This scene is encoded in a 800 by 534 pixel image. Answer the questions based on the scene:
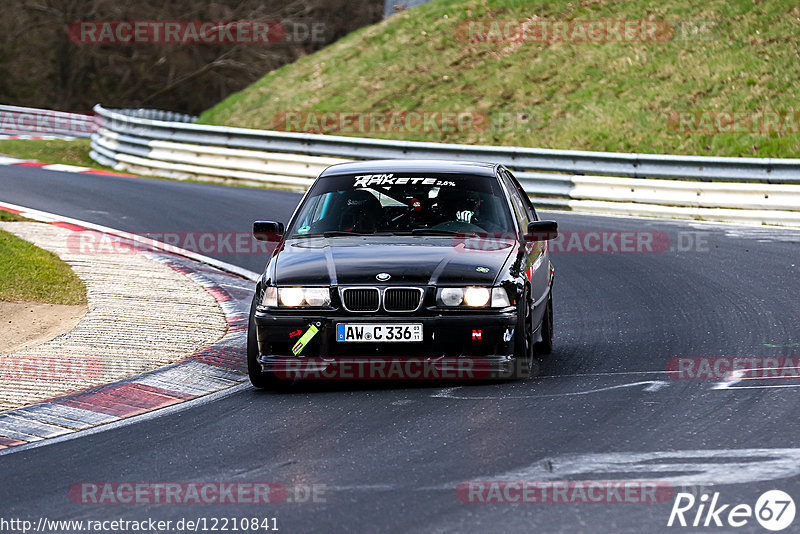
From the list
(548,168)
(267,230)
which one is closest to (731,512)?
(267,230)

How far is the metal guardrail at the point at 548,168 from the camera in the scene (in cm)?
1873

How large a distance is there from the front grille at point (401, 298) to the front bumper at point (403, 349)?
0.07 meters

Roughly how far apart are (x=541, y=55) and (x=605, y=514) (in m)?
25.5

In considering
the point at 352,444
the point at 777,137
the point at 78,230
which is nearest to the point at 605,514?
the point at 352,444

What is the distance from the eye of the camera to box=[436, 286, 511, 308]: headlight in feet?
25.7

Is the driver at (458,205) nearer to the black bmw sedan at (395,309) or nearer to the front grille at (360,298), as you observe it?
the black bmw sedan at (395,309)

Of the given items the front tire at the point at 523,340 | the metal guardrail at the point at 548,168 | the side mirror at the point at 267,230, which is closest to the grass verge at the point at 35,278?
the side mirror at the point at 267,230

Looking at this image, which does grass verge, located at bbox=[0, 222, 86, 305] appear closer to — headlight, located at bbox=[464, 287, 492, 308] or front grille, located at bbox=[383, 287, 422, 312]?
front grille, located at bbox=[383, 287, 422, 312]

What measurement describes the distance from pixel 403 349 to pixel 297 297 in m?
0.76

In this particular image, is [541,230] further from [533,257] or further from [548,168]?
[548,168]

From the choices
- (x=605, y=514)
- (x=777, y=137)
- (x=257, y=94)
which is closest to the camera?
(x=605, y=514)

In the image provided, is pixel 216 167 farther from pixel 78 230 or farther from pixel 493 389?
pixel 493 389

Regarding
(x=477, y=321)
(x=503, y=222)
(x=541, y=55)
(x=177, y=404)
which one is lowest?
(x=177, y=404)

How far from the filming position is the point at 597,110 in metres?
26.1
